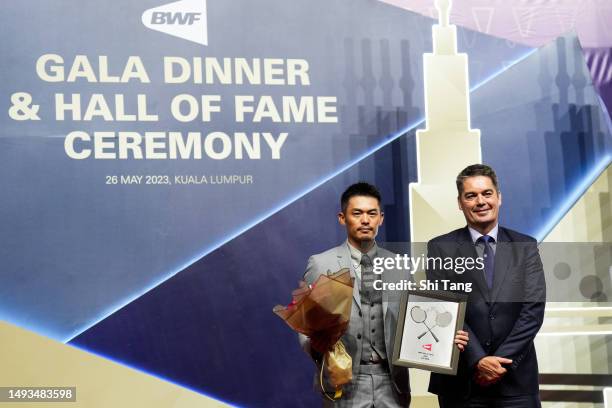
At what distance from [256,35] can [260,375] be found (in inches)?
55.7

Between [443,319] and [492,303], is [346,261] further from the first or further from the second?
[492,303]

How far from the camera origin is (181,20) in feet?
11.9

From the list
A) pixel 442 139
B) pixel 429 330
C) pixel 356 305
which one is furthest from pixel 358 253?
pixel 442 139

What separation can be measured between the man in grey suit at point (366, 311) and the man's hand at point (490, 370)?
0.36 ft

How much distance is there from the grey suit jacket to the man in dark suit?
213mm

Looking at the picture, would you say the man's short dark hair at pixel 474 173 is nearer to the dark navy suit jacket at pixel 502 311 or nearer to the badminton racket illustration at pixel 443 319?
the dark navy suit jacket at pixel 502 311

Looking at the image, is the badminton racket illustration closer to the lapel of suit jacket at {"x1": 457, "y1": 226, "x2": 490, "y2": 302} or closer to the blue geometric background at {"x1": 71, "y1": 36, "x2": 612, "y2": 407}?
the lapel of suit jacket at {"x1": 457, "y1": 226, "x2": 490, "y2": 302}

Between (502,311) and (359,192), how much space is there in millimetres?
755

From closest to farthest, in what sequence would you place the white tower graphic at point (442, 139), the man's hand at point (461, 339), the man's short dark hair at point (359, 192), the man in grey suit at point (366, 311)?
the man in grey suit at point (366, 311) < the man's hand at point (461, 339) < the man's short dark hair at point (359, 192) < the white tower graphic at point (442, 139)

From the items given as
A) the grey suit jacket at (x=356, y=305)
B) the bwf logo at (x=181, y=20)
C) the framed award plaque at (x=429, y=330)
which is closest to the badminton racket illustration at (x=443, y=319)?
the framed award plaque at (x=429, y=330)

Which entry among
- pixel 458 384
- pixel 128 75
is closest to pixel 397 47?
pixel 128 75

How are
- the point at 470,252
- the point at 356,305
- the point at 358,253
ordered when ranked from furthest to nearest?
the point at 470,252, the point at 358,253, the point at 356,305

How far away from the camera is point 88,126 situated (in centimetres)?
353

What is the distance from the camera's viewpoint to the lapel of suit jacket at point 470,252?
3.60m
